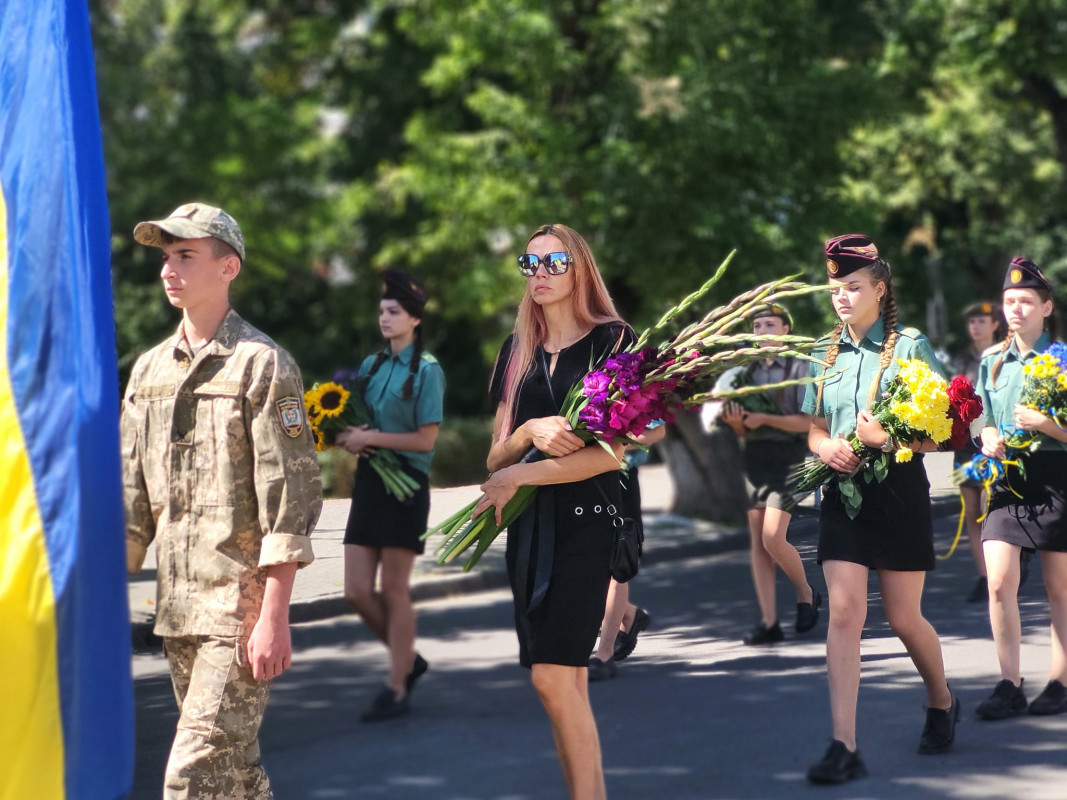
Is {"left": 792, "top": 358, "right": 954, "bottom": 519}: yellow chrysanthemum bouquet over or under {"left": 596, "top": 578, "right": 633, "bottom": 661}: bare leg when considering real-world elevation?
over

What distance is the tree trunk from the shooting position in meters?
14.6

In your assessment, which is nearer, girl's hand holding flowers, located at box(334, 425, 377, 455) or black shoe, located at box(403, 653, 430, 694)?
girl's hand holding flowers, located at box(334, 425, 377, 455)

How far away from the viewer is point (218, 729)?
3783mm

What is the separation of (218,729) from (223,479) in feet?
2.28

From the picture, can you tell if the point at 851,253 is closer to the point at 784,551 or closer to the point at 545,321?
the point at 545,321

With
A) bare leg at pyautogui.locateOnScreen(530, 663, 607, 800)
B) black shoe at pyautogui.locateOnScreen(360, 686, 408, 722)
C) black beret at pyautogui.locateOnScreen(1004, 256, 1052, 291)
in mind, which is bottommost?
black shoe at pyautogui.locateOnScreen(360, 686, 408, 722)

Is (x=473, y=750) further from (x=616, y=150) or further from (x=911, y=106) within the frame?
(x=911, y=106)

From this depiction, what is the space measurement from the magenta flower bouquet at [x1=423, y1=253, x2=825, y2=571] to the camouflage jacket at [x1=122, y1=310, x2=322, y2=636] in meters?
0.91

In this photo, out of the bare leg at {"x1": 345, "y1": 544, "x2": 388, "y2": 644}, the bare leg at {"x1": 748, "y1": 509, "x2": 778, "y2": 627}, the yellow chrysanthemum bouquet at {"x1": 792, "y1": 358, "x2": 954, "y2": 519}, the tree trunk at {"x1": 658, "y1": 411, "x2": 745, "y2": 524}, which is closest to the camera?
the yellow chrysanthemum bouquet at {"x1": 792, "y1": 358, "x2": 954, "y2": 519}

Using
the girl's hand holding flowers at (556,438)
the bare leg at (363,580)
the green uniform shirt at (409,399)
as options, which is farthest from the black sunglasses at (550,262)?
the bare leg at (363,580)

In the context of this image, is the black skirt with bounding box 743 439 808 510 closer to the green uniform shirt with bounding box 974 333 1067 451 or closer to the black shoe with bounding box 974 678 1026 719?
the green uniform shirt with bounding box 974 333 1067 451

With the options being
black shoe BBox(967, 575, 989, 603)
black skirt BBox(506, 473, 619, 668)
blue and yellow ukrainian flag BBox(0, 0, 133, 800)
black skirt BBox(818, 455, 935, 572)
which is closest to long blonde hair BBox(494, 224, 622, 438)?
black skirt BBox(506, 473, 619, 668)

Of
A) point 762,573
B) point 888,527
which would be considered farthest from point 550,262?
point 762,573

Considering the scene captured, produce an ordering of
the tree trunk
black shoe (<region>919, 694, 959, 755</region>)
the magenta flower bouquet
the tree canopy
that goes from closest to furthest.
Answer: the magenta flower bouquet < black shoe (<region>919, 694, 959, 755</region>) < the tree canopy < the tree trunk
